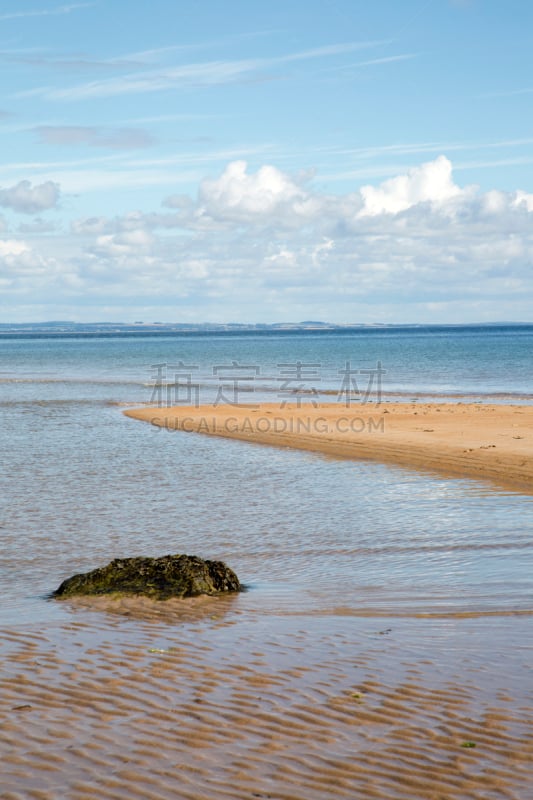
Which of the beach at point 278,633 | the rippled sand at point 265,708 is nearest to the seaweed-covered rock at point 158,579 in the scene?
the beach at point 278,633

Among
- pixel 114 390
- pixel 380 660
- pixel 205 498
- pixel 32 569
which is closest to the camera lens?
pixel 380 660

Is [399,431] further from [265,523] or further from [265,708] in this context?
[265,708]

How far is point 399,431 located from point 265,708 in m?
20.7

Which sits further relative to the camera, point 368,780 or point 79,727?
point 79,727

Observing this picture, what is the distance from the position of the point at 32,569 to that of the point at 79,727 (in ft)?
18.3

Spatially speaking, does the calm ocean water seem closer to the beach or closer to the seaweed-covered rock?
the beach

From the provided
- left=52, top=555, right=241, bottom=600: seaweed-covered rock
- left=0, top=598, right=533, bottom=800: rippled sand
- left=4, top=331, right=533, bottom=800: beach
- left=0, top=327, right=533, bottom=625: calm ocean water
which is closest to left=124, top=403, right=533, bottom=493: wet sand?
left=4, top=331, right=533, bottom=800: beach

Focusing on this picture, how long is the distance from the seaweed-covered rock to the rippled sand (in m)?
0.64

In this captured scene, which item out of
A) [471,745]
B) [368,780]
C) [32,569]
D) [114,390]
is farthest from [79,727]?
[114,390]

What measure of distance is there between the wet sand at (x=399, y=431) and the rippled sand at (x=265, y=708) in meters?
9.74

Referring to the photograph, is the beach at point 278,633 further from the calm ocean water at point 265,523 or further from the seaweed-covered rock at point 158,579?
the seaweed-covered rock at point 158,579

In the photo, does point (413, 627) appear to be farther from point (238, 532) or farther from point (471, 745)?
point (238, 532)

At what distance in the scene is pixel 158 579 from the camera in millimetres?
9789

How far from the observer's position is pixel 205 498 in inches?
641
